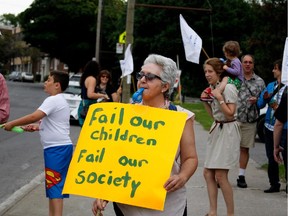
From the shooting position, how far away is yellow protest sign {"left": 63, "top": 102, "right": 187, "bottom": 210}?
3049 mm

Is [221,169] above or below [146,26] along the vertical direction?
below

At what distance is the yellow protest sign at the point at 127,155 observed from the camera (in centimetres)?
305

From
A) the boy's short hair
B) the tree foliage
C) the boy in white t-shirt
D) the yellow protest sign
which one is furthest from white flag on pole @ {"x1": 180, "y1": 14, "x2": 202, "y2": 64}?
the tree foliage

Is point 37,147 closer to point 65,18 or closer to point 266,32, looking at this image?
point 266,32

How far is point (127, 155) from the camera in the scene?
3.12m

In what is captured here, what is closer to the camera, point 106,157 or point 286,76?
point 106,157

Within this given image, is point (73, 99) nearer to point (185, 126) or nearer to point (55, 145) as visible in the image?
point (55, 145)

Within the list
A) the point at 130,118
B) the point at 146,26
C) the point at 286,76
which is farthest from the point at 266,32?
the point at 130,118

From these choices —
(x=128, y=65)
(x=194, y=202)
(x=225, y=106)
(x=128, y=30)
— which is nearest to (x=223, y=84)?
(x=225, y=106)

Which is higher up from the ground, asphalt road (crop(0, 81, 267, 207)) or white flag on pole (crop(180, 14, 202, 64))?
white flag on pole (crop(180, 14, 202, 64))

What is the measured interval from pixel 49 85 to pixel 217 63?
1.82 meters

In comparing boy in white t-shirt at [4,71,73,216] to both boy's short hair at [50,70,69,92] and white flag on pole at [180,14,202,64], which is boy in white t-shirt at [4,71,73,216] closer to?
boy's short hair at [50,70,69,92]

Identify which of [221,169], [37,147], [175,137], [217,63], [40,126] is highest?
[217,63]

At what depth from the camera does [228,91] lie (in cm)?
603
